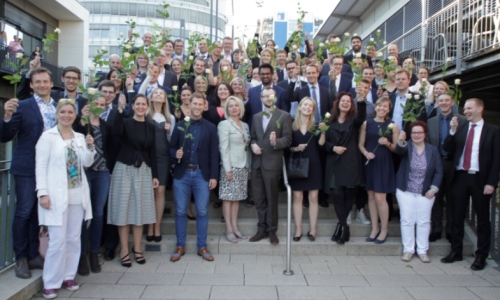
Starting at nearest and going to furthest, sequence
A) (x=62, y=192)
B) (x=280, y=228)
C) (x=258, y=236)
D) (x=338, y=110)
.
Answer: (x=62, y=192), (x=258, y=236), (x=338, y=110), (x=280, y=228)

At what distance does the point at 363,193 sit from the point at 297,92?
1.86 metres

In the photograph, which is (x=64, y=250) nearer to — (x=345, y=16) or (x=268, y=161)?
(x=268, y=161)

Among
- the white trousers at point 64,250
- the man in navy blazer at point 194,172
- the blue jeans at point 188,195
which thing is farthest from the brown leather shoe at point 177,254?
the white trousers at point 64,250

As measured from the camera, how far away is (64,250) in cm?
416

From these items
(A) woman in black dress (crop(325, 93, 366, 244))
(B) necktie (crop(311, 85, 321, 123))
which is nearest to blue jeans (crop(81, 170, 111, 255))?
(A) woman in black dress (crop(325, 93, 366, 244))

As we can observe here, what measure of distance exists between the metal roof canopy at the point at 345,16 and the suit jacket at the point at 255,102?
1353cm

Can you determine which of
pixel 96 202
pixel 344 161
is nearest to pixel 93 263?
pixel 96 202

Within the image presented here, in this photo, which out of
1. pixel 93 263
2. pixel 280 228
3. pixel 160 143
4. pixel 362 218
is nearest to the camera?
pixel 93 263

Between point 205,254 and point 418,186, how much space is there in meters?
2.94

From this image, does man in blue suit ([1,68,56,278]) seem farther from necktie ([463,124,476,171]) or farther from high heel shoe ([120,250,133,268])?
necktie ([463,124,476,171])

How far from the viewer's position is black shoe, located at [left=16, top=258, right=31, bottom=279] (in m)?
4.19

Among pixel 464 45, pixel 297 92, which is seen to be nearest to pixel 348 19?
pixel 464 45

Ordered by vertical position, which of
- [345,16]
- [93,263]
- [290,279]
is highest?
[345,16]

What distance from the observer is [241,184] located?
18.6 feet
